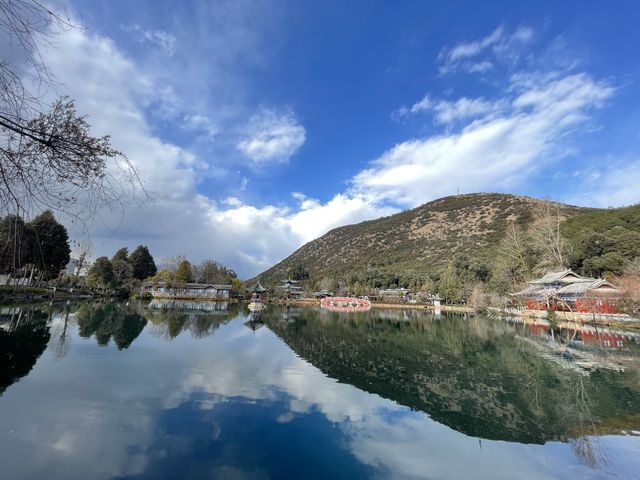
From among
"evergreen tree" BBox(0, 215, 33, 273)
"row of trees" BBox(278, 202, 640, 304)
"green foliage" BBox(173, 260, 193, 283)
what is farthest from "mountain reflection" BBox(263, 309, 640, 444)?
"green foliage" BBox(173, 260, 193, 283)

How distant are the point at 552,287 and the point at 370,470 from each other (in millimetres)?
35814

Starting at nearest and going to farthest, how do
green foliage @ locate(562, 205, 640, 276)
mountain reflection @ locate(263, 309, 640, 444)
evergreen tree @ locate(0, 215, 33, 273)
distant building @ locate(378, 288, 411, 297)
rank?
evergreen tree @ locate(0, 215, 33, 273)
mountain reflection @ locate(263, 309, 640, 444)
green foliage @ locate(562, 205, 640, 276)
distant building @ locate(378, 288, 411, 297)

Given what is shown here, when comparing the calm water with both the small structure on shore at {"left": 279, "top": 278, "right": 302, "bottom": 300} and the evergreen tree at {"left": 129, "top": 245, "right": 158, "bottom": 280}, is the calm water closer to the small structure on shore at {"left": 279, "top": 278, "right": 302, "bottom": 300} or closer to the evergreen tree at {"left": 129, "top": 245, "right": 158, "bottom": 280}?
the evergreen tree at {"left": 129, "top": 245, "right": 158, "bottom": 280}

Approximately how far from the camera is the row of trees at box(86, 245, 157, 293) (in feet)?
160

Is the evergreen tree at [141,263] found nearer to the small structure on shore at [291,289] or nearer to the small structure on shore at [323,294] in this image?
the small structure on shore at [291,289]

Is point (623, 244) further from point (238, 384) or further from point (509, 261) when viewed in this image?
point (238, 384)

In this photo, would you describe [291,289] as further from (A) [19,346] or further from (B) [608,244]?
(A) [19,346]

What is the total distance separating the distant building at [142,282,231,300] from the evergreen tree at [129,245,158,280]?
604 centimetres

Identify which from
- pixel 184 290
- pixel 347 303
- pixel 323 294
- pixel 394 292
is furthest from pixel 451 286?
pixel 184 290

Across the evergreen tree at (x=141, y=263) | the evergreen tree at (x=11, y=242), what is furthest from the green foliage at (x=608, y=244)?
the evergreen tree at (x=141, y=263)

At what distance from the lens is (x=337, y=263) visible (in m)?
103

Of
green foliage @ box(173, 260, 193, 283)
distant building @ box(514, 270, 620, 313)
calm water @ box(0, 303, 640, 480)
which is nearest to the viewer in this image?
calm water @ box(0, 303, 640, 480)

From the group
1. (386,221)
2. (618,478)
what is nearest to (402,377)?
(618,478)

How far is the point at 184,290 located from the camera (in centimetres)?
5841
